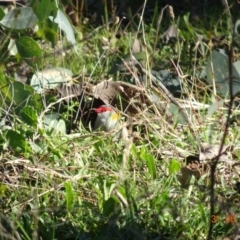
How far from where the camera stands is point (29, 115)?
315 centimetres

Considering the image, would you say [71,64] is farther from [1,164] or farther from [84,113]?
[1,164]

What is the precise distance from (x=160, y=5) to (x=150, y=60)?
1.42 m

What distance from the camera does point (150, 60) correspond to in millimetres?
3947

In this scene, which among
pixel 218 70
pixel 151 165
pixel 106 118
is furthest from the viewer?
pixel 218 70

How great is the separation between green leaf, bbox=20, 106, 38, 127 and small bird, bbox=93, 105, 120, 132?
1.17 feet

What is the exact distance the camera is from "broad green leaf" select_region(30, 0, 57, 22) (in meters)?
3.28

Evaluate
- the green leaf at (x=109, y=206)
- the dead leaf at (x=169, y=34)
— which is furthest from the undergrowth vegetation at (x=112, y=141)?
the dead leaf at (x=169, y=34)

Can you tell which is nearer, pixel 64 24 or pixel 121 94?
pixel 121 94

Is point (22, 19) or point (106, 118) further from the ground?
point (22, 19)

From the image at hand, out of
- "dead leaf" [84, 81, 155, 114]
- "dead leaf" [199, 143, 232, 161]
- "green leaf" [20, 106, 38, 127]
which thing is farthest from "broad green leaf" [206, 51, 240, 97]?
"green leaf" [20, 106, 38, 127]

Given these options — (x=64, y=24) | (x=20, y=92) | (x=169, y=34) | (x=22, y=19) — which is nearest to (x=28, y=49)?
(x=22, y=19)

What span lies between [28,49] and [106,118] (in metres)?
0.51

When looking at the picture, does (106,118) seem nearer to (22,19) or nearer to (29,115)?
(29,115)

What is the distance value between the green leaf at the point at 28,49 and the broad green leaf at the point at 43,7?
0.13 m
